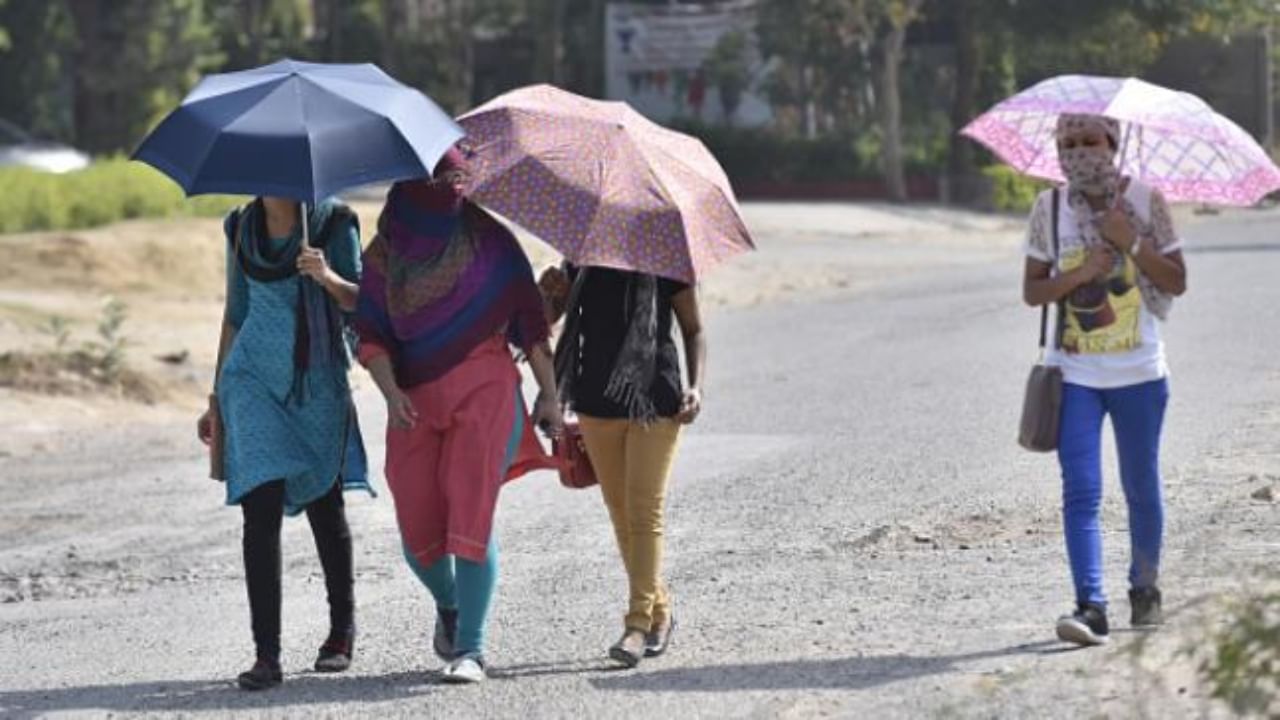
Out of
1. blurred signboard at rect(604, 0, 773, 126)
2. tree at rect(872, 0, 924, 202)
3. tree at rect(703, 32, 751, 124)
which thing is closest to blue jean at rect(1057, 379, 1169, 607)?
tree at rect(872, 0, 924, 202)

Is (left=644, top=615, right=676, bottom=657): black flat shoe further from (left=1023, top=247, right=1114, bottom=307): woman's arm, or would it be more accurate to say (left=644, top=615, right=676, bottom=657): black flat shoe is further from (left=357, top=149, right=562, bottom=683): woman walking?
(left=1023, top=247, right=1114, bottom=307): woman's arm

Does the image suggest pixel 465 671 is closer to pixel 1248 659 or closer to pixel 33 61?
pixel 1248 659

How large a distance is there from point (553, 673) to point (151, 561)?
3943 mm

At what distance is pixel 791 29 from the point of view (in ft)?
145

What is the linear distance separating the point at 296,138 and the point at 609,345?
1152 millimetres

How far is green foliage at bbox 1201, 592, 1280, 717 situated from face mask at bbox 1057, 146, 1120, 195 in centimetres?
263

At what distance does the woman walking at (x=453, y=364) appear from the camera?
304 inches

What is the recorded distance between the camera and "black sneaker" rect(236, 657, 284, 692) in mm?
7926

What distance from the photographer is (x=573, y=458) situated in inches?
325

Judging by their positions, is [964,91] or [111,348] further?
[964,91]

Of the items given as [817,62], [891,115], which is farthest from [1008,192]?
[817,62]

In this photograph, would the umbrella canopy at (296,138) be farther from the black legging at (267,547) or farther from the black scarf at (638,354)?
the black legging at (267,547)

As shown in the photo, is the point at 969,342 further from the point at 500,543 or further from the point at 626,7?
the point at 626,7

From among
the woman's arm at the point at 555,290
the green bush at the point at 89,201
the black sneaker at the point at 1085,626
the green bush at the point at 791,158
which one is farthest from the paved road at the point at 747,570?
the green bush at the point at 791,158
